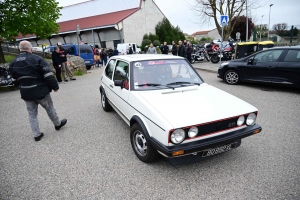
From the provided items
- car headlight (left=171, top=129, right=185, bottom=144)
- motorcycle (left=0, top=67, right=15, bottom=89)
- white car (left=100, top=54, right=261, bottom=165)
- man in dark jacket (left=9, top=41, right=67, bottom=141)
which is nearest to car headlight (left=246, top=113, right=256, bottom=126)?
white car (left=100, top=54, right=261, bottom=165)

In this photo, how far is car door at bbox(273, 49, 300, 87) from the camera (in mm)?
6203

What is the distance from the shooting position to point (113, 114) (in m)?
5.29

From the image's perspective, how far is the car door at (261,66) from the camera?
6.77 metres

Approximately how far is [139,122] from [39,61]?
7.69 ft

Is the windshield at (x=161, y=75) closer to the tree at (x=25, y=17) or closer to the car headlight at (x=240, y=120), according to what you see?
the car headlight at (x=240, y=120)

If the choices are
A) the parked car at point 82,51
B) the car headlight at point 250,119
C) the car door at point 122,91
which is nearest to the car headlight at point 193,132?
the car headlight at point 250,119

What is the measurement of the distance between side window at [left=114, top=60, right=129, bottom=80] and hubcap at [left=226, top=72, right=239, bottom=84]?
5.52 meters

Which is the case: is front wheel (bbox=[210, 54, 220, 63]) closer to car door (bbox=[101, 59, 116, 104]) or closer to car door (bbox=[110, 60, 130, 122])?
car door (bbox=[101, 59, 116, 104])

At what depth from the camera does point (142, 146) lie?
312 centimetres

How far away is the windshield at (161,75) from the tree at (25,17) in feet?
34.9

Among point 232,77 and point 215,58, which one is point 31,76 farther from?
point 215,58

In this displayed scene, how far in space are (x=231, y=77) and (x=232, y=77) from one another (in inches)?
1.5

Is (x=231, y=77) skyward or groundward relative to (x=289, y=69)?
groundward

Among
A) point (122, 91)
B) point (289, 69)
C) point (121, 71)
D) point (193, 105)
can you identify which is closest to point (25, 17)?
point (121, 71)
